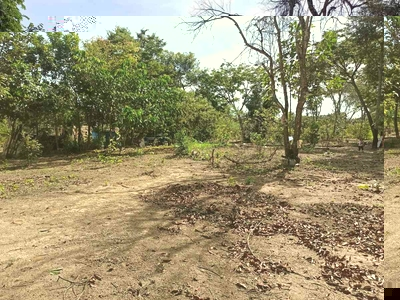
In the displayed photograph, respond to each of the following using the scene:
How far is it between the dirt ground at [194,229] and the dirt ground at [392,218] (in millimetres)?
20

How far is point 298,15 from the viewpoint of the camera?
6.88ft

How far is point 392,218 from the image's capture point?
1.66m

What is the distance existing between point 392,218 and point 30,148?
3.62m

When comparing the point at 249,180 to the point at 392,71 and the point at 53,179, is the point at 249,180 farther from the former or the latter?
the point at 53,179

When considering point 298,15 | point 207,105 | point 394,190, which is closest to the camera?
point 394,190

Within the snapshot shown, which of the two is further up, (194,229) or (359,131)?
(359,131)

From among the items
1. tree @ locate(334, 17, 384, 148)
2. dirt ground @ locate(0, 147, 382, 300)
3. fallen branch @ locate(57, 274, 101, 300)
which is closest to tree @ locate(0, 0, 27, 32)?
dirt ground @ locate(0, 147, 382, 300)

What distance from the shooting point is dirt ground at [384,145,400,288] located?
1569mm

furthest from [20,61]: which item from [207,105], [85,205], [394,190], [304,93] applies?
[394,190]

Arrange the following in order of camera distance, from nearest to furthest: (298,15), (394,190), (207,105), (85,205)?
1. (394,190)
2. (298,15)
3. (85,205)
4. (207,105)

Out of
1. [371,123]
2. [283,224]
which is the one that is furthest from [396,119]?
[283,224]

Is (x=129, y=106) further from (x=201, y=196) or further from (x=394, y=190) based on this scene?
(x=394, y=190)

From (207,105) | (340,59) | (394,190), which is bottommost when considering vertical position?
(394,190)

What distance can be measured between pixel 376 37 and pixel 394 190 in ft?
2.84
